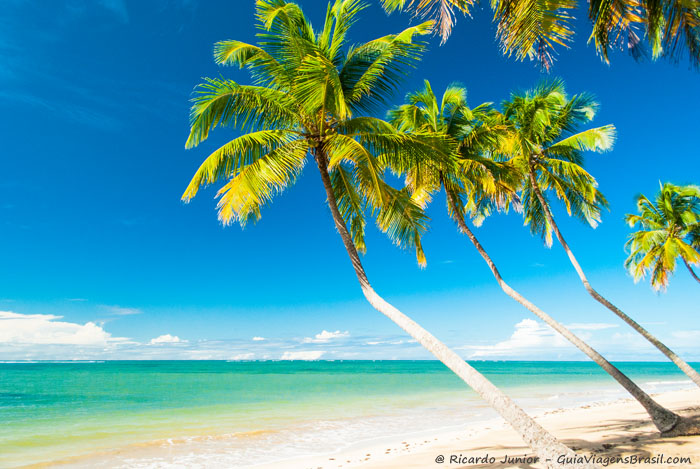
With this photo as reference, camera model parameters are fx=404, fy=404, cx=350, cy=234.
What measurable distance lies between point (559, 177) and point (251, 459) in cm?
1067

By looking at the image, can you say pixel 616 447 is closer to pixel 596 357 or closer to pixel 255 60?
pixel 596 357

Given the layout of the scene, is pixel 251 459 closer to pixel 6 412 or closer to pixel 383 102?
pixel 383 102

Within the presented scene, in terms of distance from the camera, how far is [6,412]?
56.9 feet

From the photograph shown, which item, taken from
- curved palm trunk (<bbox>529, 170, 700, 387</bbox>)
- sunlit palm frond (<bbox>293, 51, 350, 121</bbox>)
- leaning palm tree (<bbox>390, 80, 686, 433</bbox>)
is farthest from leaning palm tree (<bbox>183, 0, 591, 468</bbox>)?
curved palm trunk (<bbox>529, 170, 700, 387</bbox>)

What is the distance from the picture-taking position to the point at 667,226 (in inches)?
613

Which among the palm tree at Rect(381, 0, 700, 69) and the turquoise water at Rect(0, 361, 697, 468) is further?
the turquoise water at Rect(0, 361, 697, 468)

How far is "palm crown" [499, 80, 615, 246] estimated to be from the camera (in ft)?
34.7

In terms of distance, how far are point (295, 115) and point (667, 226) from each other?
16.0 m

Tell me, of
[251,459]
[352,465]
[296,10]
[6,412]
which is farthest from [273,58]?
[6,412]

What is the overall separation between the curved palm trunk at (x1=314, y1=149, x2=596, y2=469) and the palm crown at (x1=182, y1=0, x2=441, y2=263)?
696 millimetres

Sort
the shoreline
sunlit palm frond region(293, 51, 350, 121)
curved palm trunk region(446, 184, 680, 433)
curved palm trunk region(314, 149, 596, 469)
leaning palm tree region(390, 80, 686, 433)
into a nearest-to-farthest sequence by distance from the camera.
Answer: curved palm trunk region(314, 149, 596, 469)
sunlit palm frond region(293, 51, 350, 121)
the shoreline
curved palm trunk region(446, 184, 680, 433)
leaning palm tree region(390, 80, 686, 433)

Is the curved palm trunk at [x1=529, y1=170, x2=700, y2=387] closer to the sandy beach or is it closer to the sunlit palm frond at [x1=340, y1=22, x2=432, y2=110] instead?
the sandy beach

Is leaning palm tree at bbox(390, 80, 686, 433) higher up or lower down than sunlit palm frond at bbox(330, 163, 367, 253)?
higher up

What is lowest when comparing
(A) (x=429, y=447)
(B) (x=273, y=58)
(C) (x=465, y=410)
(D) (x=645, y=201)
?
(C) (x=465, y=410)
